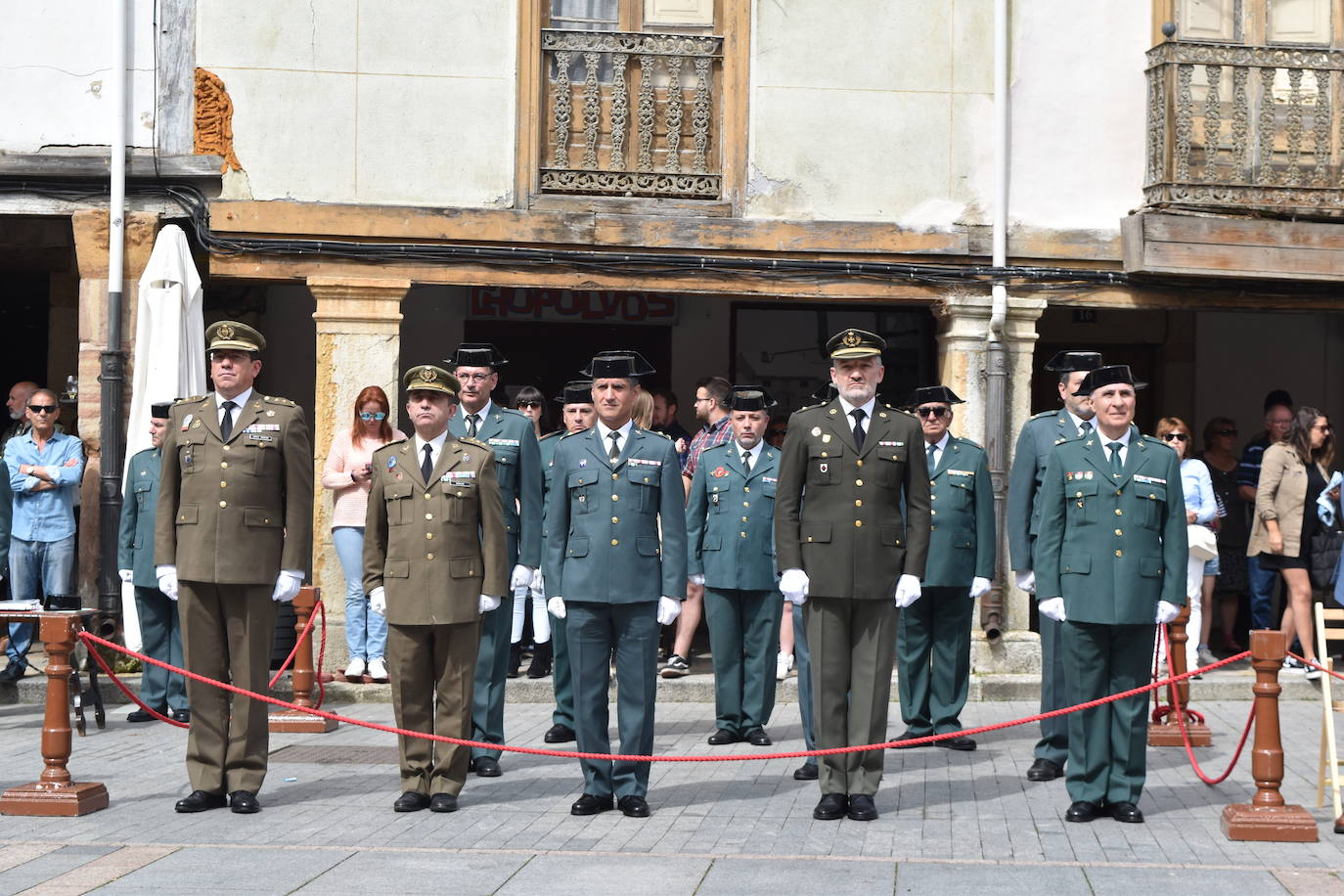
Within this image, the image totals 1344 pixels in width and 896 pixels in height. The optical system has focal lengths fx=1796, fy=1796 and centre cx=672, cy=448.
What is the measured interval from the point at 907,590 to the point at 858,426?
2.44ft

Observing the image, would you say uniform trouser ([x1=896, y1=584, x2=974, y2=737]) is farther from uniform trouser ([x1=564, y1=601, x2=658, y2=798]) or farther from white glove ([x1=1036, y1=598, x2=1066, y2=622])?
uniform trouser ([x1=564, y1=601, x2=658, y2=798])

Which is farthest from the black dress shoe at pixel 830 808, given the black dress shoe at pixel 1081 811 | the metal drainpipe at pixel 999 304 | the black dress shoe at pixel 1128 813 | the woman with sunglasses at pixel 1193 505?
the metal drainpipe at pixel 999 304

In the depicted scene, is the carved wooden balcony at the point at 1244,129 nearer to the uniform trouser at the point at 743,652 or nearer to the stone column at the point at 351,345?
the uniform trouser at the point at 743,652

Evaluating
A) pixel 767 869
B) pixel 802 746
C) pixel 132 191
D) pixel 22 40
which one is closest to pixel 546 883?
pixel 767 869

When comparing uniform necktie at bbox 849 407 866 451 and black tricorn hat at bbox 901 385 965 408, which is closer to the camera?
uniform necktie at bbox 849 407 866 451

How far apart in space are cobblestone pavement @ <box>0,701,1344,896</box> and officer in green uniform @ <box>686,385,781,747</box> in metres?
0.30

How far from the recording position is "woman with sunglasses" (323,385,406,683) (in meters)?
11.7

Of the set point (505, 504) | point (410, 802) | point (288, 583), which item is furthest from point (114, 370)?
point (410, 802)

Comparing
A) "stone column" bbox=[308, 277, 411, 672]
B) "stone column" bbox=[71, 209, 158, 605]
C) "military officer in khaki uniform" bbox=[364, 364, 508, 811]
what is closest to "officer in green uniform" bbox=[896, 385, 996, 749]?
"military officer in khaki uniform" bbox=[364, 364, 508, 811]

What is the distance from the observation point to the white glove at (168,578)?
7.93 meters

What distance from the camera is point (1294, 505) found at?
1231 centimetres

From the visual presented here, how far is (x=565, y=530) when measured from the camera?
26.5 feet

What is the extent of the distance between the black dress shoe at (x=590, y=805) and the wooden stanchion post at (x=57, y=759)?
208cm

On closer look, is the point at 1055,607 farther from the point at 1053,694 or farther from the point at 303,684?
the point at 303,684
